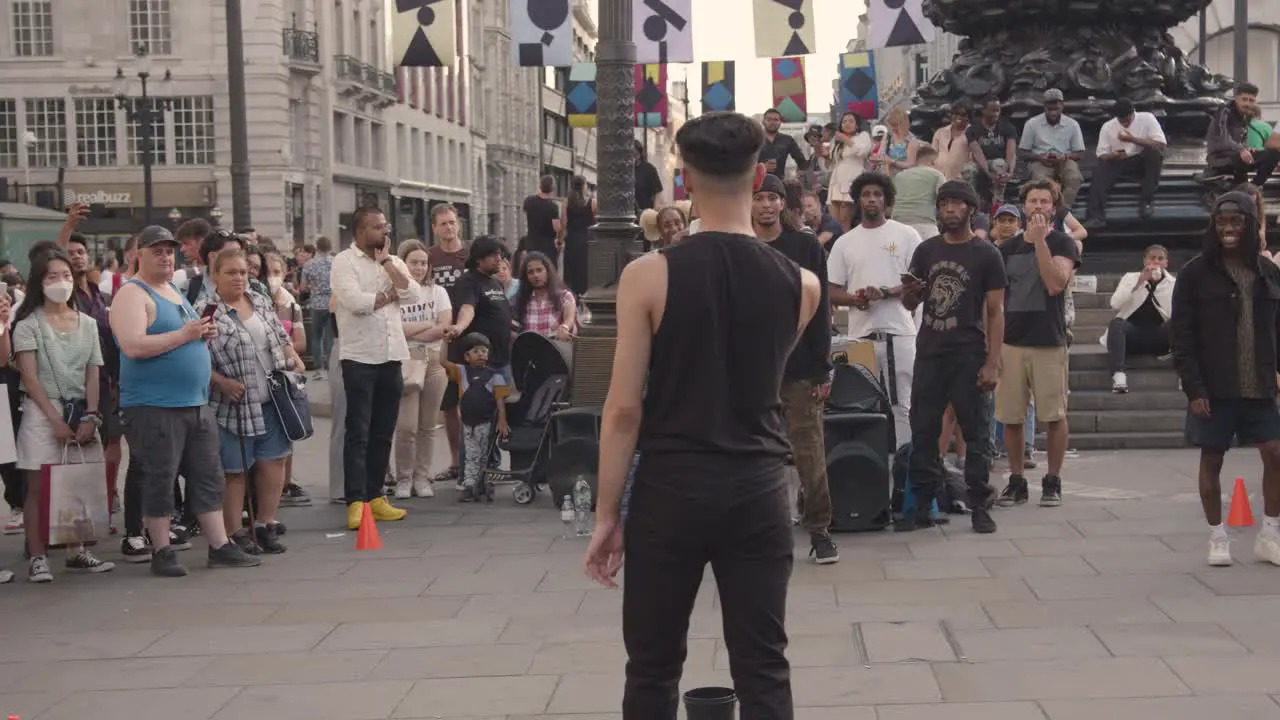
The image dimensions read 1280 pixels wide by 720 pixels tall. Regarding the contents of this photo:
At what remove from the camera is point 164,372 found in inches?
332

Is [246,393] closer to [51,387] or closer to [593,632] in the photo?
[51,387]

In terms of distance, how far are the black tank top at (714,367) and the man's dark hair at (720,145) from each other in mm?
160

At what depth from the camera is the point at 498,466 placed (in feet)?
36.9

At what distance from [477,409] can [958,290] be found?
343 cm

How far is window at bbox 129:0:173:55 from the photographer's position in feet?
158

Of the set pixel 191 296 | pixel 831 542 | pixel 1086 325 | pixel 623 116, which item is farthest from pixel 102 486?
pixel 1086 325

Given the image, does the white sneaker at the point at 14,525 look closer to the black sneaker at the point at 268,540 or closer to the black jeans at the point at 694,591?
the black sneaker at the point at 268,540

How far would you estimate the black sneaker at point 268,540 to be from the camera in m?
9.30

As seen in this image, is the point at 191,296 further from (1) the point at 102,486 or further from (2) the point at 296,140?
(2) the point at 296,140

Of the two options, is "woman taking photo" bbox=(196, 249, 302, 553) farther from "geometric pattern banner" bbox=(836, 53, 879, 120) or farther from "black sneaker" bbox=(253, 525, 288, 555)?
"geometric pattern banner" bbox=(836, 53, 879, 120)

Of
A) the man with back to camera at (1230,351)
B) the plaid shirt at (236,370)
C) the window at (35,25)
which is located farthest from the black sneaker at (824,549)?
the window at (35,25)

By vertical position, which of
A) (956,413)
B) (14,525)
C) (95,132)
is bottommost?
(14,525)

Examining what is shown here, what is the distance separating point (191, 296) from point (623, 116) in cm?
363

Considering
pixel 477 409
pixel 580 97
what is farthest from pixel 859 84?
pixel 477 409
